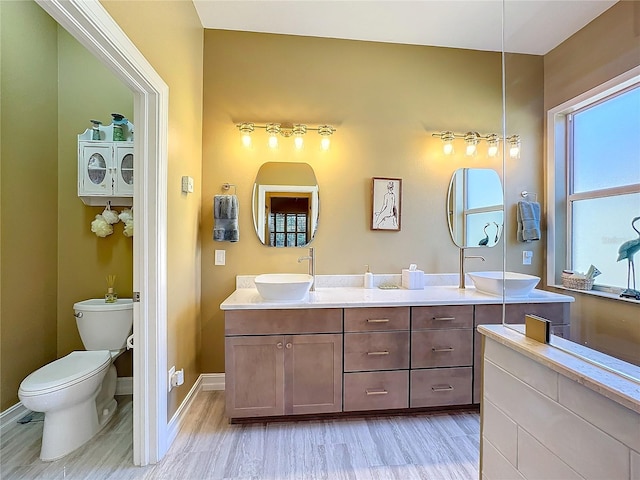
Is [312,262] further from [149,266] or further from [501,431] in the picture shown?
[501,431]

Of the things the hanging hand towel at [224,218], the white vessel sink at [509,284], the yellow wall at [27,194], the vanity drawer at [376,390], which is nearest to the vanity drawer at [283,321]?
the vanity drawer at [376,390]

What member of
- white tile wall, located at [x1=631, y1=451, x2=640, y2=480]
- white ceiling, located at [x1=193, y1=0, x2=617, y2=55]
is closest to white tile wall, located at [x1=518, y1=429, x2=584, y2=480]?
white tile wall, located at [x1=631, y1=451, x2=640, y2=480]

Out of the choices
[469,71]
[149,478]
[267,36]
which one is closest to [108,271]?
[149,478]

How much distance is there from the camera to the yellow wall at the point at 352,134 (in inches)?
95.3

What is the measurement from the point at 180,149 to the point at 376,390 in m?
2.07

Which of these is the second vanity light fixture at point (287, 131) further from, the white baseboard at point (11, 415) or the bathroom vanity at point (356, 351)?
the white baseboard at point (11, 415)

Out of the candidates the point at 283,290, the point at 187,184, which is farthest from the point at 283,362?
the point at 187,184

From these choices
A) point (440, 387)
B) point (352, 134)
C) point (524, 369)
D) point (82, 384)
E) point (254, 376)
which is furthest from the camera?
point (352, 134)

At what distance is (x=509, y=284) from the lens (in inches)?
82.6

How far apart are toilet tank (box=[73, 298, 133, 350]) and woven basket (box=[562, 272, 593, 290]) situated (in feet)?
8.75

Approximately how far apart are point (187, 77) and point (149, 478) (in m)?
2.43

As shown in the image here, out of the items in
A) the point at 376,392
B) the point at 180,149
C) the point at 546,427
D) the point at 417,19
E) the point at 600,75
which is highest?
the point at 417,19

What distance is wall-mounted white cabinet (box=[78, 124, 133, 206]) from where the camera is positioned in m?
2.08

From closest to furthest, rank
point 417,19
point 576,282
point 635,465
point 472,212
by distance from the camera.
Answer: point 635,465, point 576,282, point 417,19, point 472,212
